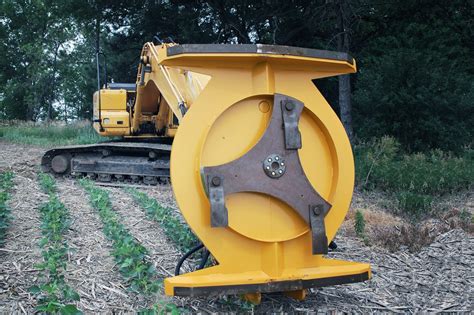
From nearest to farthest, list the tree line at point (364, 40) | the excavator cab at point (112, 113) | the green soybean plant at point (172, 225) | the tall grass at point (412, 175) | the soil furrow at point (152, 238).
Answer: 1. the soil furrow at point (152, 238)
2. the green soybean plant at point (172, 225)
3. the tall grass at point (412, 175)
4. the excavator cab at point (112, 113)
5. the tree line at point (364, 40)

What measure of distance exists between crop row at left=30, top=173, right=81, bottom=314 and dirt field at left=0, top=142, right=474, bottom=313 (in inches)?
3.0

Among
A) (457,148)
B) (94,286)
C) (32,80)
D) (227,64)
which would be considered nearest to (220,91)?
(227,64)

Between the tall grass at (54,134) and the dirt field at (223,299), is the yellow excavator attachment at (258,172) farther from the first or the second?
the tall grass at (54,134)

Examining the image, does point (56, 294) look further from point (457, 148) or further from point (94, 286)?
point (457, 148)

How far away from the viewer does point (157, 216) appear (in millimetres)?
5605

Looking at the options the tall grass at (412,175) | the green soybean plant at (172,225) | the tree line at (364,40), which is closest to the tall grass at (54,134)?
the tree line at (364,40)

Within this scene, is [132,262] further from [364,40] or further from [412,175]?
[364,40]

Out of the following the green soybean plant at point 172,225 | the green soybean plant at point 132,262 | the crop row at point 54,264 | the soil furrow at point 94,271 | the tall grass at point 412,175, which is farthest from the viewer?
the tall grass at point 412,175

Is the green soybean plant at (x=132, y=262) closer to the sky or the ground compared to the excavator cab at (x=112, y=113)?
closer to the ground

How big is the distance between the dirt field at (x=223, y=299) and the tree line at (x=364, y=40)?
4.05 m

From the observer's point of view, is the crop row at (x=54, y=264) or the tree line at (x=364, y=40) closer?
the crop row at (x=54, y=264)

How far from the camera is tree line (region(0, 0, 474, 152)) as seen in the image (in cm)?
1249

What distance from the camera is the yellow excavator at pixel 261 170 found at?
3.11 meters

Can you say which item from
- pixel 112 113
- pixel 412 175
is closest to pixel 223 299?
pixel 412 175
